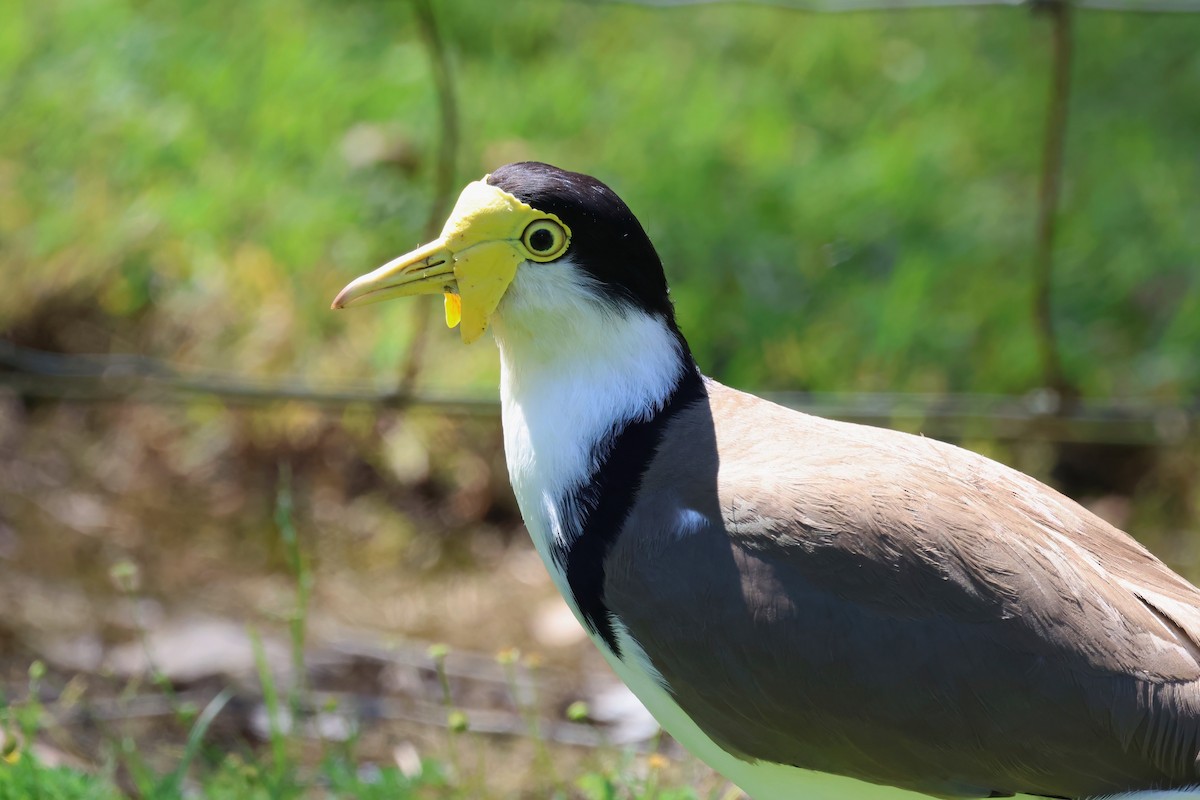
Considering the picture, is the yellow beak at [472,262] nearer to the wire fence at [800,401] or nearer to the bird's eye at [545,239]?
the bird's eye at [545,239]

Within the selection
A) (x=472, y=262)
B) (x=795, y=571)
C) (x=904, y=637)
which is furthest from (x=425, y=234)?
(x=904, y=637)

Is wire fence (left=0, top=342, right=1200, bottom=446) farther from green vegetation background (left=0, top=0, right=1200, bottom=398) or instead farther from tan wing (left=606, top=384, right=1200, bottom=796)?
tan wing (left=606, top=384, right=1200, bottom=796)

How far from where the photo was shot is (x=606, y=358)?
278 cm

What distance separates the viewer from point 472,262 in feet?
8.90

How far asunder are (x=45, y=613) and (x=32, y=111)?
2162mm

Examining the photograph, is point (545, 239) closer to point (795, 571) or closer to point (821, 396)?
point (795, 571)

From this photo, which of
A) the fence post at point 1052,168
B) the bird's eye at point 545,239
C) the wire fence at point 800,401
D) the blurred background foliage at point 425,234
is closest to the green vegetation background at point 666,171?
the blurred background foliage at point 425,234

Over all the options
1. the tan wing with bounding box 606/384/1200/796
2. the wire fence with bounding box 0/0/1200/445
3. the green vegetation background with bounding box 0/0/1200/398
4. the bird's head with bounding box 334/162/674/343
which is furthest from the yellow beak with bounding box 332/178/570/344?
the green vegetation background with bounding box 0/0/1200/398

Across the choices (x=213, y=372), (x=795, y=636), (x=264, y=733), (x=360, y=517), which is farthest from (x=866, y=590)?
(x=213, y=372)

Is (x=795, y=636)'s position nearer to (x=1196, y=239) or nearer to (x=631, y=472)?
(x=631, y=472)

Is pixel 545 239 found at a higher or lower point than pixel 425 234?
higher

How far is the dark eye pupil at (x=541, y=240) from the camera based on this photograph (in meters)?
2.69

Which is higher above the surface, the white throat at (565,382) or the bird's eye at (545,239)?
the bird's eye at (545,239)

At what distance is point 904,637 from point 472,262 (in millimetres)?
1007
